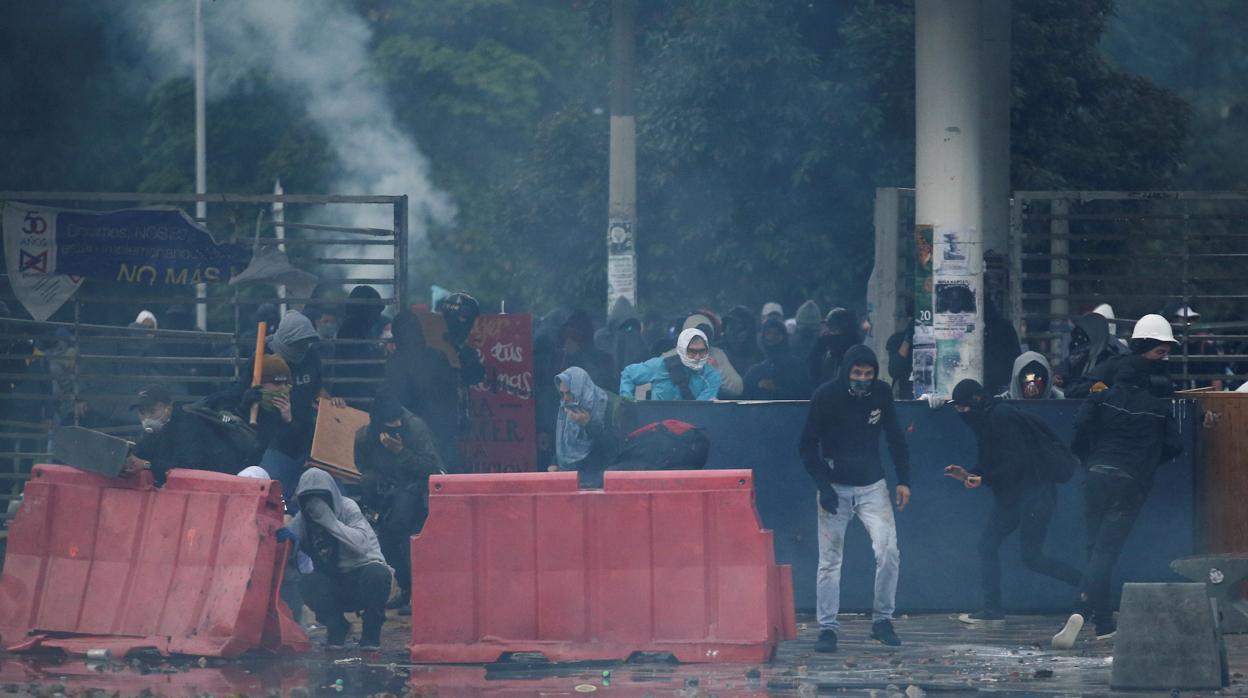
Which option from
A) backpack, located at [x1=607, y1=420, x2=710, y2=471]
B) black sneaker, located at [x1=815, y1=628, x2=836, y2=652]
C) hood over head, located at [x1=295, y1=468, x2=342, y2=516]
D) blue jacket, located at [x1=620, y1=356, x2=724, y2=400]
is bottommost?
black sneaker, located at [x1=815, y1=628, x2=836, y2=652]

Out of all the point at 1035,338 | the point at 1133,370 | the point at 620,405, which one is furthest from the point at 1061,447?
the point at 1035,338

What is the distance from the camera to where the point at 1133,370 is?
1130 centimetres

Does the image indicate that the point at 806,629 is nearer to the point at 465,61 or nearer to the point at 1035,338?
the point at 1035,338

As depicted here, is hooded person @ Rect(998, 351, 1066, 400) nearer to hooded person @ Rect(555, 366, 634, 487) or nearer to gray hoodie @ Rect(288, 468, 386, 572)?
hooded person @ Rect(555, 366, 634, 487)

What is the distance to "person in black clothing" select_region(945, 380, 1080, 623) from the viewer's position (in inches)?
471

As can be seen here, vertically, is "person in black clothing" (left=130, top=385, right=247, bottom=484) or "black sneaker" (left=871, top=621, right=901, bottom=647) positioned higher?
"person in black clothing" (left=130, top=385, right=247, bottom=484)

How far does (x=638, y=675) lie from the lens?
10094 millimetres

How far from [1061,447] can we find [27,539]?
625 cm

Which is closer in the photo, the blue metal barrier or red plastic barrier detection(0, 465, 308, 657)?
red plastic barrier detection(0, 465, 308, 657)

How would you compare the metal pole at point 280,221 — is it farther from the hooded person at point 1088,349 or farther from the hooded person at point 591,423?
the hooded person at point 1088,349

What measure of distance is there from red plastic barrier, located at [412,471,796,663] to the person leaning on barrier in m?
1.39

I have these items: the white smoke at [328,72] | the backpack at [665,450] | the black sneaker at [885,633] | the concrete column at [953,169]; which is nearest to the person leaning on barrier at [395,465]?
the backpack at [665,450]

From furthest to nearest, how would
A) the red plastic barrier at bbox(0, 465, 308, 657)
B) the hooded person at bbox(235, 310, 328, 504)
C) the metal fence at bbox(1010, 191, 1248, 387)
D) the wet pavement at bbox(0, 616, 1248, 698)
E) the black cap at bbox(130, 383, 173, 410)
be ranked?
1. the metal fence at bbox(1010, 191, 1248, 387)
2. the hooded person at bbox(235, 310, 328, 504)
3. the black cap at bbox(130, 383, 173, 410)
4. the red plastic barrier at bbox(0, 465, 308, 657)
5. the wet pavement at bbox(0, 616, 1248, 698)

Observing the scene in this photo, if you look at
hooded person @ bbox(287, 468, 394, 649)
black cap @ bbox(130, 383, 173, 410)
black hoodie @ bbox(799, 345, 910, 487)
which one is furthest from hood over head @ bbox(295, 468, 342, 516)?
black hoodie @ bbox(799, 345, 910, 487)
